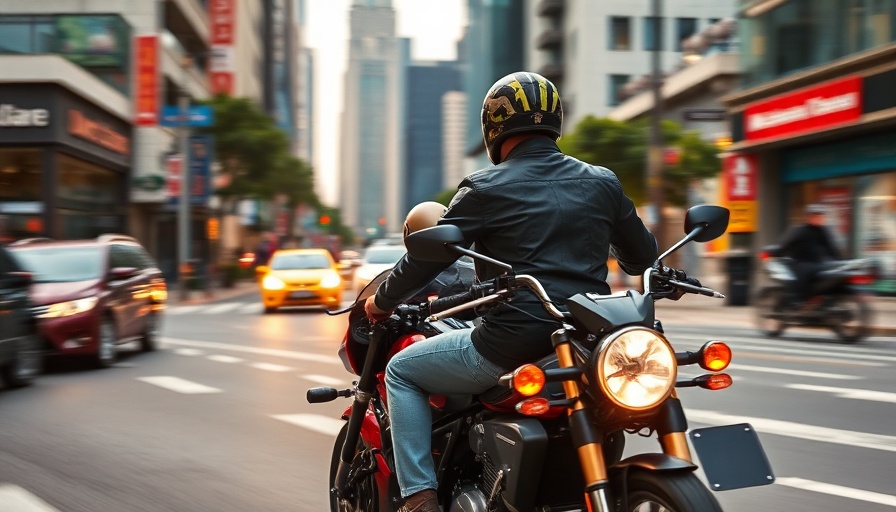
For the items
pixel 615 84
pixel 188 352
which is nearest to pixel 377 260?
pixel 188 352

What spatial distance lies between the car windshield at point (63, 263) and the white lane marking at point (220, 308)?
11312 mm

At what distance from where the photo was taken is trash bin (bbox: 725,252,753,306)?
2291 centimetres

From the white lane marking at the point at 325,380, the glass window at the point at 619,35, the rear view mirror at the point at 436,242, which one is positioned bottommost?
the white lane marking at the point at 325,380

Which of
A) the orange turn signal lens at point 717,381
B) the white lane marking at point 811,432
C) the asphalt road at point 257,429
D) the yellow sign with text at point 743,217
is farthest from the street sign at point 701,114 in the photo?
the orange turn signal lens at point 717,381

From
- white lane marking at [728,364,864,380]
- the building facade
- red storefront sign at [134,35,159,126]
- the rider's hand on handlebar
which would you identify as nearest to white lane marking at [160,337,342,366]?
white lane marking at [728,364,864,380]

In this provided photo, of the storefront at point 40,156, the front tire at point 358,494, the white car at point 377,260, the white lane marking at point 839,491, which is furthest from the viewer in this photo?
the storefront at point 40,156

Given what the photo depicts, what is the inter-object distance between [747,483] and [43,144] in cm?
3096

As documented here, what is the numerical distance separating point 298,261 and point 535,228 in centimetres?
2211

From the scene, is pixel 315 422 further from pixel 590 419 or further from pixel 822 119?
Result: pixel 822 119

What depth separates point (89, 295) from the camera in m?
12.2

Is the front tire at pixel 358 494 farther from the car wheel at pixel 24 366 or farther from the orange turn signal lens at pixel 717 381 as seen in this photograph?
the car wheel at pixel 24 366

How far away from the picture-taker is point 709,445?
9.50 ft

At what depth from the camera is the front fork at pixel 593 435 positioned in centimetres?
268

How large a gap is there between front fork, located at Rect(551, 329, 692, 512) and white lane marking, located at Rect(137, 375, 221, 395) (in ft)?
24.7
